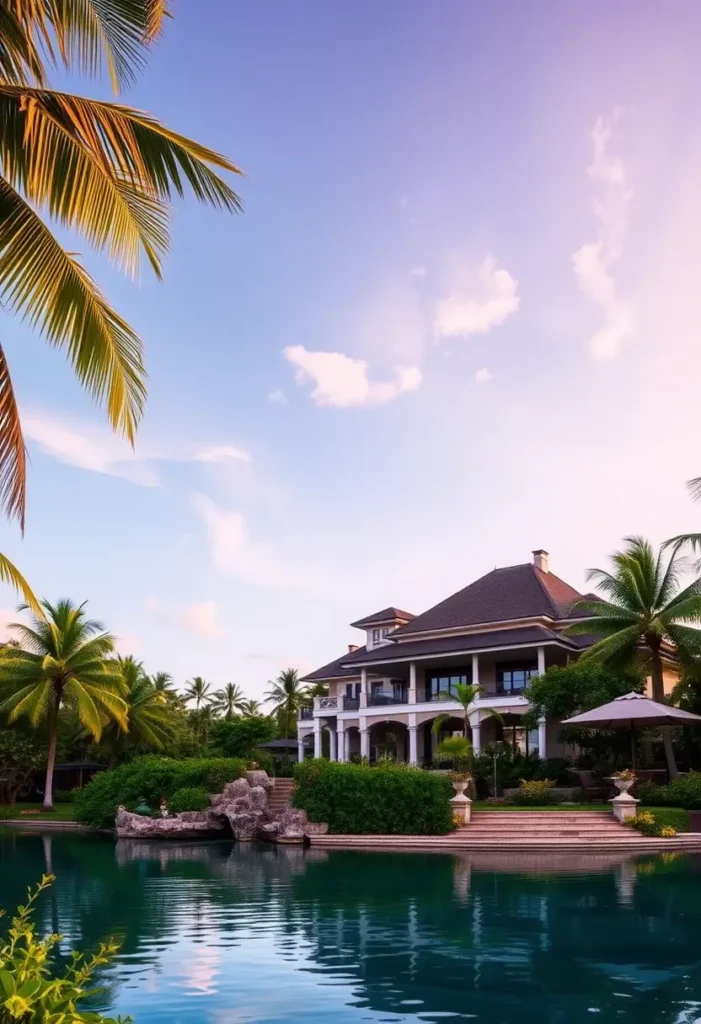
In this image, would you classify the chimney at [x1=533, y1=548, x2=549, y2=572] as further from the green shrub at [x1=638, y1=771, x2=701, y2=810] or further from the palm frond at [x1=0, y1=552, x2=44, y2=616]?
the palm frond at [x1=0, y1=552, x2=44, y2=616]

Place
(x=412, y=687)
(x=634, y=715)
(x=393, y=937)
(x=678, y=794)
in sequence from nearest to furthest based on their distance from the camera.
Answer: (x=393, y=937), (x=678, y=794), (x=634, y=715), (x=412, y=687)

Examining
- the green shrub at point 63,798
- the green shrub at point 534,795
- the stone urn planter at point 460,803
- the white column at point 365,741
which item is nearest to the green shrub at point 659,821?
the stone urn planter at point 460,803

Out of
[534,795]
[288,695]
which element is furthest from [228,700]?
[534,795]

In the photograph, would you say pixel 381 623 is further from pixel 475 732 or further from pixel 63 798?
pixel 63 798

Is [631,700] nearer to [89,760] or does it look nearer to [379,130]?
[379,130]

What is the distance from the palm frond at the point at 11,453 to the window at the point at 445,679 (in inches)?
1275

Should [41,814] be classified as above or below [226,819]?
below

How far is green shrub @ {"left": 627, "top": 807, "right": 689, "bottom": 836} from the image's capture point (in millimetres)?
21812

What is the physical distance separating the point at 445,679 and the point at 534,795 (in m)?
12.6

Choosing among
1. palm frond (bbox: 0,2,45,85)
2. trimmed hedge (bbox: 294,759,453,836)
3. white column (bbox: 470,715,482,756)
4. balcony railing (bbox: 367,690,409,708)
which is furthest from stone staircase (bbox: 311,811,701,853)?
palm frond (bbox: 0,2,45,85)

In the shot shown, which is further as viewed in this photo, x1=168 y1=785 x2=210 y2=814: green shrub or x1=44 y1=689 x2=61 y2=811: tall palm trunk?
x1=44 y1=689 x2=61 y2=811: tall palm trunk

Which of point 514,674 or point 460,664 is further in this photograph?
point 460,664

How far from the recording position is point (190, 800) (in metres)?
27.6

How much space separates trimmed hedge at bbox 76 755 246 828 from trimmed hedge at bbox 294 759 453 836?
13.3ft
